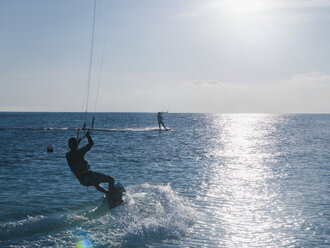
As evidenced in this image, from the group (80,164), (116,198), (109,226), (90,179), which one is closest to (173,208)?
(116,198)

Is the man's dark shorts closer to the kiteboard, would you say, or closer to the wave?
the kiteboard

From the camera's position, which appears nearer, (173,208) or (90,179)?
(90,179)

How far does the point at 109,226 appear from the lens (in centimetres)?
1131

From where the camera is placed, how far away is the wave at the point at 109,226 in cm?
1005

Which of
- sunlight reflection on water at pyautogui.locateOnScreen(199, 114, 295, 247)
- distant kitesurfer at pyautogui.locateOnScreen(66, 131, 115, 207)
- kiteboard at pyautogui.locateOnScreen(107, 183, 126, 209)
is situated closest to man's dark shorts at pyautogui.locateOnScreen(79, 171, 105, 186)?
distant kitesurfer at pyautogui.locateOnScreen(66, 131, 115, 207)

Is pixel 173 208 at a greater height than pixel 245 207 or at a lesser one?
lesser

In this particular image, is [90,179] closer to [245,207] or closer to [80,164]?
[80,164]

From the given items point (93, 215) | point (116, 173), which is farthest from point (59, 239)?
point (116, 173)

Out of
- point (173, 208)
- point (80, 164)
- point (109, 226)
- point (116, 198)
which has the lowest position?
point (109, 226)

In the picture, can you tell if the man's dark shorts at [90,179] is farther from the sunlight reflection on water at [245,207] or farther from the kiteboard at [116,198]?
the sunlight reflection on water at [245,207]

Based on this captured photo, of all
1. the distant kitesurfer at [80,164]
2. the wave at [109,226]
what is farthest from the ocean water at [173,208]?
the distant kitesurfer at [80,164]

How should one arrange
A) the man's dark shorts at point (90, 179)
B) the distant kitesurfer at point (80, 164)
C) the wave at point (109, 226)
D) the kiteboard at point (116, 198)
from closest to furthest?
the wave at point (109, 226)
the distant kitesurfer at point (80, 164)
the man's dark shorts at point (90, 179)
the kiteboard at point (116, 198)

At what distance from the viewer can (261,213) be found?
12562 millimetres

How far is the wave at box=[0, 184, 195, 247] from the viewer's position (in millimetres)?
10047
